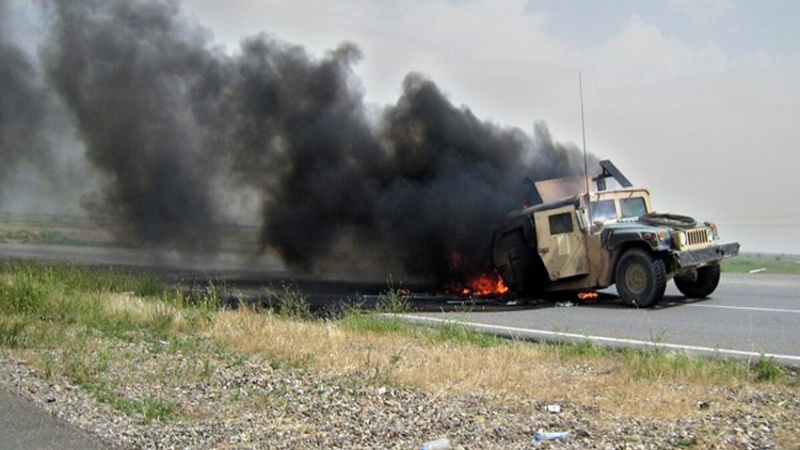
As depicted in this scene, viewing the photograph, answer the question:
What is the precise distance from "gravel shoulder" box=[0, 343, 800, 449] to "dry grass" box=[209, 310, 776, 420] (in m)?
0.20

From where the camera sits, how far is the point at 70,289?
13.0m

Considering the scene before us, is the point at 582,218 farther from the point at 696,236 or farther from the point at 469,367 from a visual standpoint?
the point at 469,367

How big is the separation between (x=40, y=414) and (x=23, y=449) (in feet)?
2.67

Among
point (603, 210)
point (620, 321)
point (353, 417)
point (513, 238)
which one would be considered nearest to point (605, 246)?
point (603, 210)

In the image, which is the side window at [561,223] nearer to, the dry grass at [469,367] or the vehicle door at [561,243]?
the vehicle door at [561,243]

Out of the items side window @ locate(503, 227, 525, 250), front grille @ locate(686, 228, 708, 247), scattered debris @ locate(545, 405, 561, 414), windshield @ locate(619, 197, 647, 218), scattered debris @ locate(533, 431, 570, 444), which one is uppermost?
windshield @ locate(619, 197, 647, 218)

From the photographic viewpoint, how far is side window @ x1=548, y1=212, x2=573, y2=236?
1340 cm

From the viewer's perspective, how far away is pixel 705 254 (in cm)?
1248

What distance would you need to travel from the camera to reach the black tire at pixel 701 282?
44.3 feet

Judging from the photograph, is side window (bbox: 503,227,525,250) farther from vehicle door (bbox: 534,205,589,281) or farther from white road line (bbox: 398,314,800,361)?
white road line (bbox: 398,314,800,361)

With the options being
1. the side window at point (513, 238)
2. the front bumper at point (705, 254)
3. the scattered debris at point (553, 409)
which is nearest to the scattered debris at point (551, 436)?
the scattered debris at point (553, 409)

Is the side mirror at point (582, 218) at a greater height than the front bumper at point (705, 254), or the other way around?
the side mirror at point (582, 218)

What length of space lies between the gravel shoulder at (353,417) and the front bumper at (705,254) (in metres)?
5.81

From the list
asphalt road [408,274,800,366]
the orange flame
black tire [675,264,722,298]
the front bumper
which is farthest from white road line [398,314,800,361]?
black tire [675,264,722,298]
